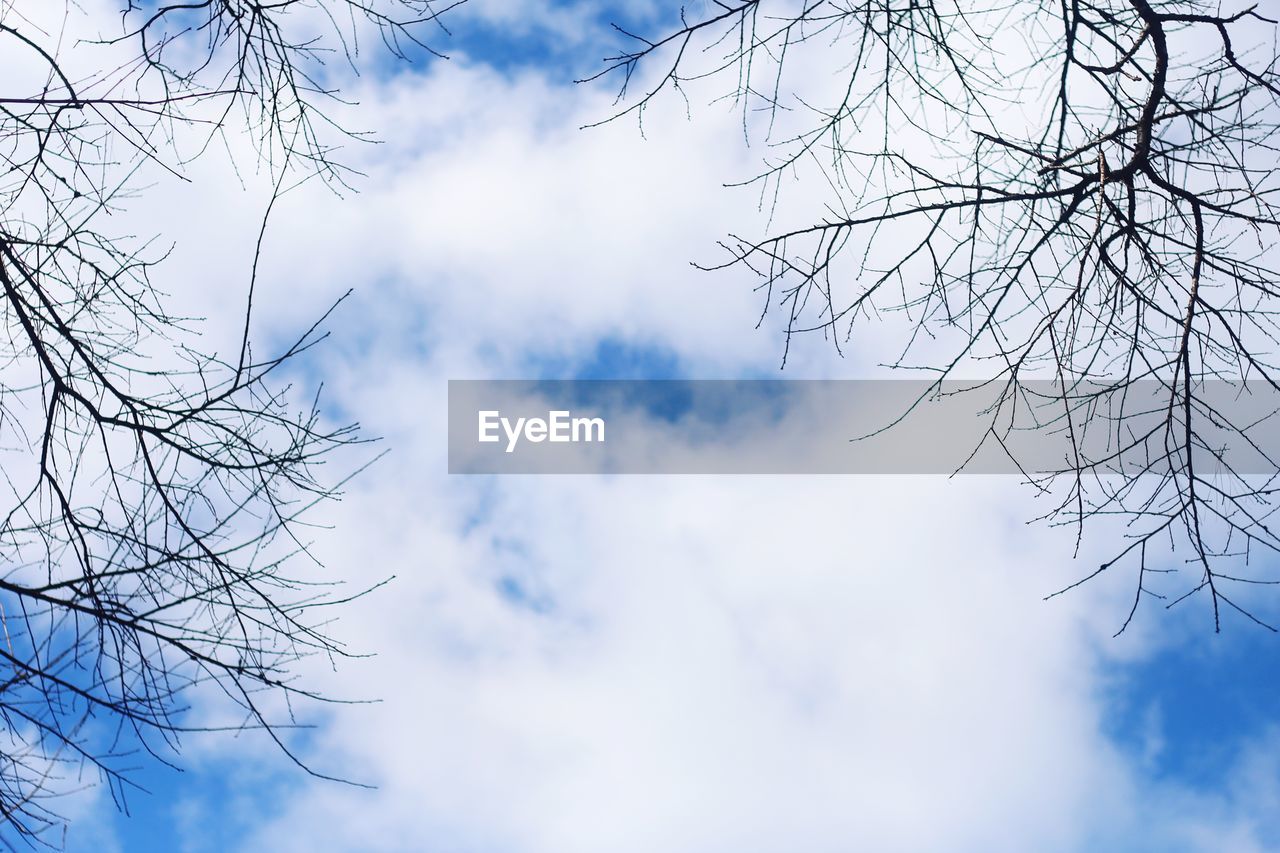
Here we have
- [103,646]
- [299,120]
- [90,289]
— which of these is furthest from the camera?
[299,120]

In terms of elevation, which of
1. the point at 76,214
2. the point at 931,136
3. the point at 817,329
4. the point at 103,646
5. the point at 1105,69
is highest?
the point at 1105,69

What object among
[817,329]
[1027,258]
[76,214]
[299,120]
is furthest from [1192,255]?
[76,214]

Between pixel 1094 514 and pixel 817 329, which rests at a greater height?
pixel 817 329

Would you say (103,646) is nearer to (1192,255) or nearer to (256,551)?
(256,551)

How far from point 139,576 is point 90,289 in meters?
1.02

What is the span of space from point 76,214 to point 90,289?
0.24 m

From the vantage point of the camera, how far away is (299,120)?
357cm

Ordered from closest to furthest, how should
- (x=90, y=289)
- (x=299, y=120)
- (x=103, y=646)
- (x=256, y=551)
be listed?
(x=103, y=646), (x=256, y=551), (x=90, y=289), (x=299, y=120)

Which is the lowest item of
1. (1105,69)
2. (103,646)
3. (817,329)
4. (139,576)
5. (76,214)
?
(103,646)

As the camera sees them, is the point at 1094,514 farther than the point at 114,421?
Yes

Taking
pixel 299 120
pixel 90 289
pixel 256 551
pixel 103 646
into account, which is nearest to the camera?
pixel 103 646

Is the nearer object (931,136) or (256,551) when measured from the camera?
(256,551)

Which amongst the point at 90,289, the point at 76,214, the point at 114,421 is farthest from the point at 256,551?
the point at 76,214

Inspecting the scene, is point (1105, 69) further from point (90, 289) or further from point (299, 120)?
point (90, 289)
